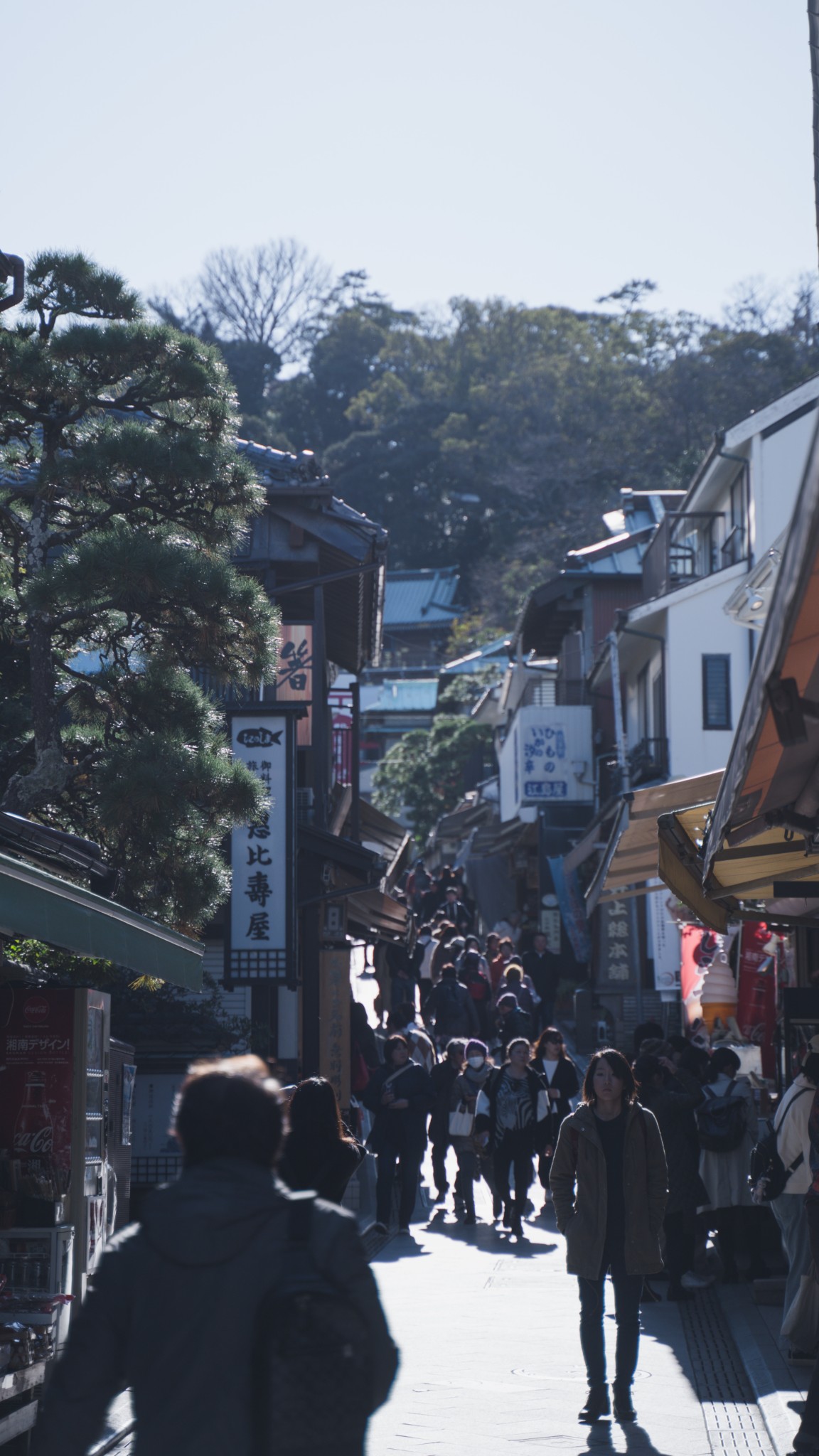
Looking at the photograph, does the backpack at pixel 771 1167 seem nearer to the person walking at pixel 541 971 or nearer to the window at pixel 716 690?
the person walking at pixel 541 971

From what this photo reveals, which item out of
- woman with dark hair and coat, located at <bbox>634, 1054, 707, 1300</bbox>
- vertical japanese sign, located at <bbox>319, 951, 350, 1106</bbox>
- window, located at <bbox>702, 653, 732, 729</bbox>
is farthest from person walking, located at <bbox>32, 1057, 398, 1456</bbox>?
window, located at <bbox>702, 653, 732, 729</bbox>

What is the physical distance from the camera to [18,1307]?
312 inches

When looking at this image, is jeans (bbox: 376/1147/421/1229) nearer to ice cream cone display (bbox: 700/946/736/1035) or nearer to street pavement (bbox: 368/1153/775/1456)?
street pavement (bbox: 368/1153/775/1456)

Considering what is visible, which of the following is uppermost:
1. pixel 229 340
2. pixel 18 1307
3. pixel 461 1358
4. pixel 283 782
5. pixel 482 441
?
pixel 229 340

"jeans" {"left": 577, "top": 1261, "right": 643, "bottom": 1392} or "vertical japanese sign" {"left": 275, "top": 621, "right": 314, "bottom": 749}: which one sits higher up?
"vertical japanese sign" {"left": 275, "top": 621, "right": 314, "bottom": 749}

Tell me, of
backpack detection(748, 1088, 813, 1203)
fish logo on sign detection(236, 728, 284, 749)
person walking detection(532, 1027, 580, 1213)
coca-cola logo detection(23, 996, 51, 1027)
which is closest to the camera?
coca-cola logo detection(23, 996, 51, 1027)

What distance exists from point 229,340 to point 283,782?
55.4 metres

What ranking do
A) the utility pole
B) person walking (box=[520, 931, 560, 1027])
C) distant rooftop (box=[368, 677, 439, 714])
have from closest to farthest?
the utility pole → person walking (box=[520, 931, 560, 1027]) → distant rooftop (box=[368, 677, 439, 714])

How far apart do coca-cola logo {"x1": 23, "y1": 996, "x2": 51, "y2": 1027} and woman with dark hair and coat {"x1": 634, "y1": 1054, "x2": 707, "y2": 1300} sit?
4597mm

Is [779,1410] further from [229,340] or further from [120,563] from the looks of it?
[229,340]

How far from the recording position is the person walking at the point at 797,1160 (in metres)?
8.95

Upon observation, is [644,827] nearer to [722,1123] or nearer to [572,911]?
[722,1123]

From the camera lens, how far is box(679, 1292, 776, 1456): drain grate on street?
740 centimetres

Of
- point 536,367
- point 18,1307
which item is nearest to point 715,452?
point 18,1307
